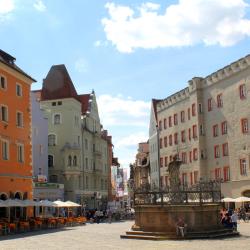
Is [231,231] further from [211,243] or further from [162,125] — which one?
[162,125]

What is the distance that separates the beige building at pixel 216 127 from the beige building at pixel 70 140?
13607mm

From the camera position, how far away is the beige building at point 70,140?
71.6 metres

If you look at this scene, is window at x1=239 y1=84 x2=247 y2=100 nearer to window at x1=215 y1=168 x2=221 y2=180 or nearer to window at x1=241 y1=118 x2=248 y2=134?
window at x1=241 y1=118 x2=248 y2=134

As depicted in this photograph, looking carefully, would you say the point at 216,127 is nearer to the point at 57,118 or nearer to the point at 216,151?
the point at 216,151

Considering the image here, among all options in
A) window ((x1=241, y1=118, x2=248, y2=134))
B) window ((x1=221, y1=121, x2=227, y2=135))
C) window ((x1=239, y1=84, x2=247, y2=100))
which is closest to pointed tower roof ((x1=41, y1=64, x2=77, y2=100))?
window ((x1=221, y1=121, x2=227, y2=135))

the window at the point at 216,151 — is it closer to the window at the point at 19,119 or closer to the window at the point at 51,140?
the window at the point at 19,119

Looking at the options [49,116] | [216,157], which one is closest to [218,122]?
[216,157]

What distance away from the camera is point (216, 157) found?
187 feet

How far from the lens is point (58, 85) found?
249ft

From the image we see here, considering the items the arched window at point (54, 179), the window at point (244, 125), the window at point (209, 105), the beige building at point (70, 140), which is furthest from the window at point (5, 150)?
the arched window at point (54, 179)

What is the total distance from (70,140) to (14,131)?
93.6 ft

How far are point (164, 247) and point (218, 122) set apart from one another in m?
35.2

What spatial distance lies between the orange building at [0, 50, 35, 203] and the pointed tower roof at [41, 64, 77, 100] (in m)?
26.2

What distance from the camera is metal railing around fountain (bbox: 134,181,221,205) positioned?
28266mm
